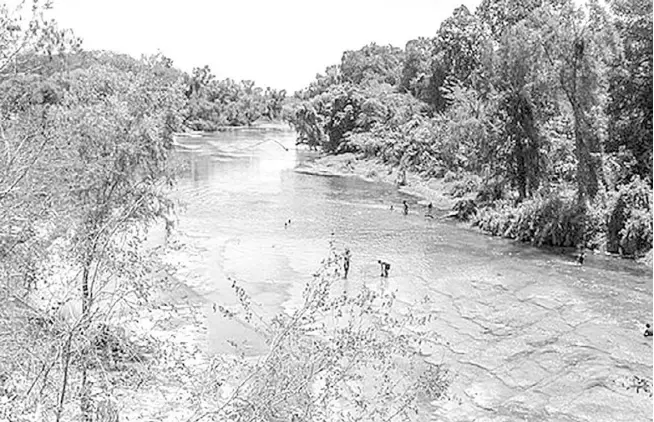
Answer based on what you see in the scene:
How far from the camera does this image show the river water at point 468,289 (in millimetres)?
17328

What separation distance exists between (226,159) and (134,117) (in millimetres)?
52127

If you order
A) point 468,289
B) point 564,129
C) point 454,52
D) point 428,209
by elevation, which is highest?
point 454,52

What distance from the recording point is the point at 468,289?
26.3 meters

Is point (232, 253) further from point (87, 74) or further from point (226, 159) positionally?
point (226, 159)

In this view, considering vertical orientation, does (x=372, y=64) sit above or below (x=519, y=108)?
above

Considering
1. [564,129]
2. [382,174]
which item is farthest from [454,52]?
[564,129]

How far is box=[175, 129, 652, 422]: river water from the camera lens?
1733cm

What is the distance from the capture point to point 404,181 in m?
54.6

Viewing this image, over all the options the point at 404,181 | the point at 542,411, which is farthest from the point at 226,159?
the point at 542,411

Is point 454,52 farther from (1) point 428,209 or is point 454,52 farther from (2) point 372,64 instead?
(2) point 372,64

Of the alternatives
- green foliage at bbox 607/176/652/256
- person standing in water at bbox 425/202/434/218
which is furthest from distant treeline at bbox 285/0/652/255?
person standing in water at bbox 425/202/434/218

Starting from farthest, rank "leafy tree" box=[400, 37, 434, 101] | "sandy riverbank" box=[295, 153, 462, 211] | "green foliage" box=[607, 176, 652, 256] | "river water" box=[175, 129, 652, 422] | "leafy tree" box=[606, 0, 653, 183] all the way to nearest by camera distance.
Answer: "leafy tree" box=[400, 37, 434, 101], "sandy riverbank" box=[295, 153, 462, 211], "leafy tree" box=[606, 0, 653, 183], "green foliage" box=[607, 176, 652, 256], "river water" box=[175, 129, 652, 422]

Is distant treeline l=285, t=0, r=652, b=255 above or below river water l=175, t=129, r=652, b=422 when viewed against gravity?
above

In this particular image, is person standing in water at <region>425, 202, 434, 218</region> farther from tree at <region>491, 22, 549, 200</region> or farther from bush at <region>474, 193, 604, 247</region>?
tree at <region>491, 22, 549, 200</region>
